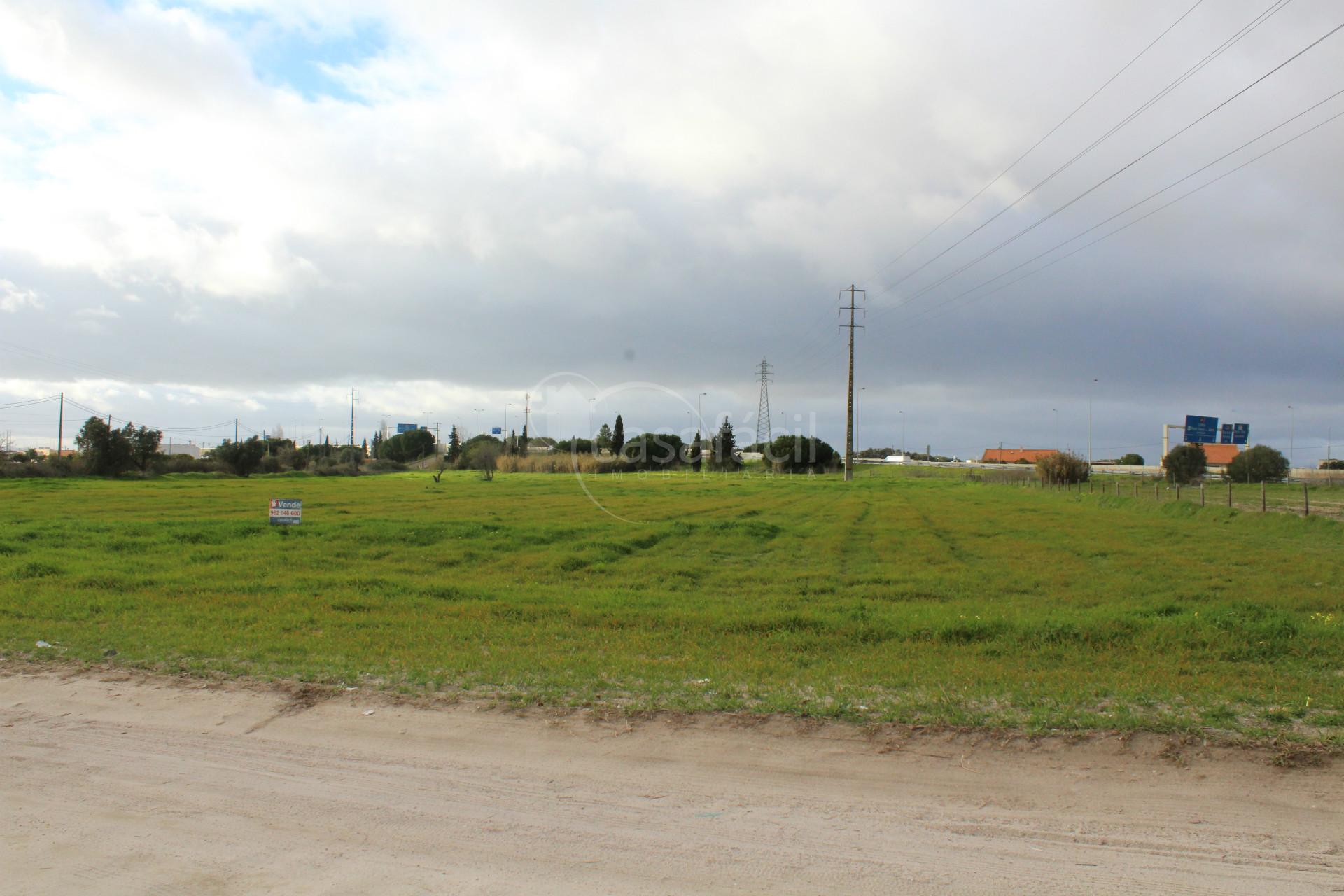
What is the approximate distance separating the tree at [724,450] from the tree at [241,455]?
55.0 m

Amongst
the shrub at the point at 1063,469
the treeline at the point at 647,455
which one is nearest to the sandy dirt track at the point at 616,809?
the treeline at the point at 647,455

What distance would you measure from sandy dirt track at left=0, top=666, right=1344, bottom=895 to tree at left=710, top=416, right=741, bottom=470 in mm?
82129

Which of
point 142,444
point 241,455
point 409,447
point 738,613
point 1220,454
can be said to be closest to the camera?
point 738,613

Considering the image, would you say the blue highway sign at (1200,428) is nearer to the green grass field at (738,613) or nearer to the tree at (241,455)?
the green grass field at (738,613)

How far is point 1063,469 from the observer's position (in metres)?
74.9

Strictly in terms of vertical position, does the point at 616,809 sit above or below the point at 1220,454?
below

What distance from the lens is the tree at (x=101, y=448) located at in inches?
3127

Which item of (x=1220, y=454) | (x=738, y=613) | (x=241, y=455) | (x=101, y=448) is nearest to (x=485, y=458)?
(x=241, y=455)

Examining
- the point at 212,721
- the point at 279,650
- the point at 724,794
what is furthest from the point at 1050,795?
the point at 279,650

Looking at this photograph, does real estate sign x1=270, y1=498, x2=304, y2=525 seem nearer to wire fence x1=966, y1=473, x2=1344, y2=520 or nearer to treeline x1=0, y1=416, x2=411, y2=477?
wire fence x1=966, y1=473, x2=1344, y2=520

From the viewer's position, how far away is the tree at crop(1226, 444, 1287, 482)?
290 ft

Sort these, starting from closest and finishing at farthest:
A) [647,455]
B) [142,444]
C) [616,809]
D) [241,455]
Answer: [616,809] → [647,455] → [142,444] → [241,455]

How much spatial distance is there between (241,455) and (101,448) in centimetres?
1658

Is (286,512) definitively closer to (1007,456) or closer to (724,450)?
(724,450)
